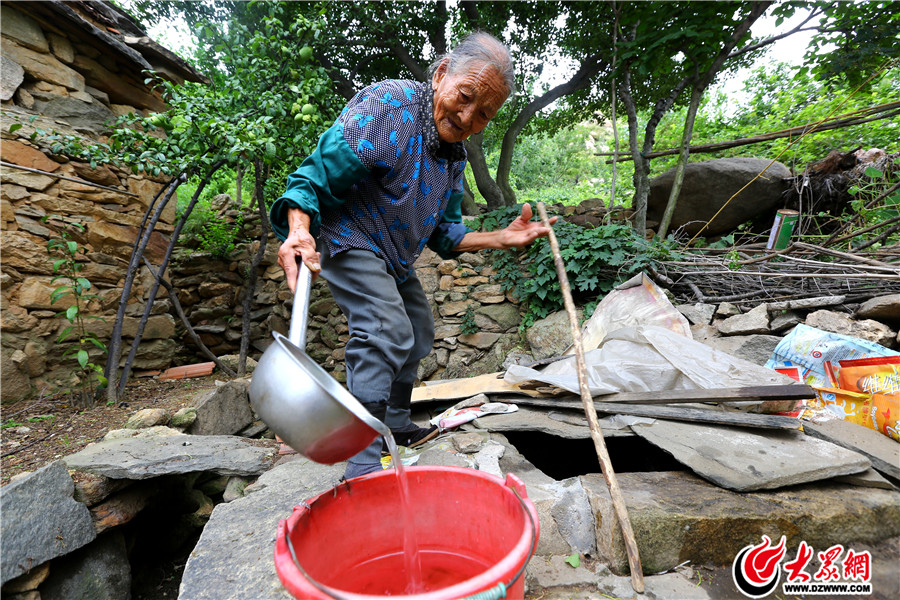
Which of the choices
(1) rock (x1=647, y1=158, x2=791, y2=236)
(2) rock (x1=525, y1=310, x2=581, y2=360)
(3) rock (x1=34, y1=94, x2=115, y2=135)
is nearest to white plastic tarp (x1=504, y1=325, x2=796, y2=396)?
(2) rock (x1=525, y1=310, x2=581, y2=360)

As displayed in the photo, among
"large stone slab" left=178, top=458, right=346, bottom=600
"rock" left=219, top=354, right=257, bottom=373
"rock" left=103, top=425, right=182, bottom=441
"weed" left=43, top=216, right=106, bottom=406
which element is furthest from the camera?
"rock" left=219, top=354, right=257, bottom=373

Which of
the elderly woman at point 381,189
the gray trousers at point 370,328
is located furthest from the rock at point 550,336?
the gray trousers at point 370,328

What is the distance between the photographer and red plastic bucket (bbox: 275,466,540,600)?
1.09 metres

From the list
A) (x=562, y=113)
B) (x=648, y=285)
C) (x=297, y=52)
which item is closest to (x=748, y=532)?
(x=648, y=285)

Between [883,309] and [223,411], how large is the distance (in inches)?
176

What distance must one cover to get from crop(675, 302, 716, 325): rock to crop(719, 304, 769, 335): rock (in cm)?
19

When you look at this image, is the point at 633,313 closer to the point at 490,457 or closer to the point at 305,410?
the point at 490,457

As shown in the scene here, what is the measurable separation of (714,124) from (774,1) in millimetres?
4138

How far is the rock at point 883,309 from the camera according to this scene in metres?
2.52

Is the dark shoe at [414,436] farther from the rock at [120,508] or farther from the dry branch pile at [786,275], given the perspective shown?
the dry branch pile at [786,275]

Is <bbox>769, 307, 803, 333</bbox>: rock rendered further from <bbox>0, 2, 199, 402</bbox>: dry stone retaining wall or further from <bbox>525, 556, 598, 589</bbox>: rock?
<bbox>0, 2, 199, 402</bbox>: dry stone retaining wall

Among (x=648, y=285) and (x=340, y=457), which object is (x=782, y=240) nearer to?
(x=648, y=285)

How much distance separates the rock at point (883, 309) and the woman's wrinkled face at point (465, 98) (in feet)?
8.75

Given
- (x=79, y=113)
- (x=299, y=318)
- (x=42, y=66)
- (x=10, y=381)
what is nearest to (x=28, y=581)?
(x=299, y=318)
